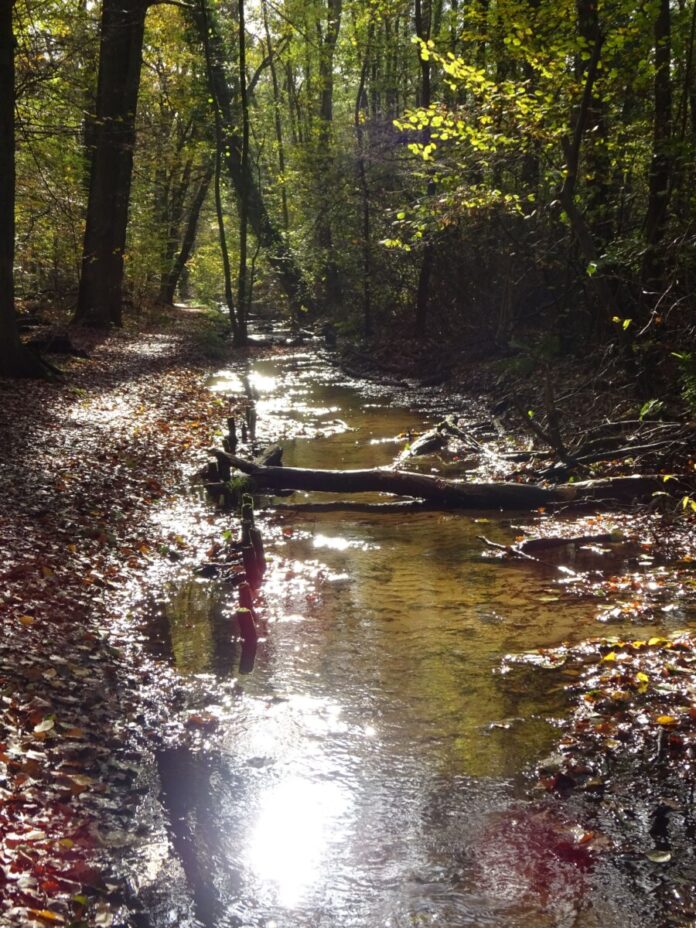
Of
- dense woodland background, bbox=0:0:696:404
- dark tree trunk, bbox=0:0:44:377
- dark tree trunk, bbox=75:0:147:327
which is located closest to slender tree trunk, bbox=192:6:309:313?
dense woodland background, bbox=0:0:696:404

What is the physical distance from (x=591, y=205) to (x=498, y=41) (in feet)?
12.2

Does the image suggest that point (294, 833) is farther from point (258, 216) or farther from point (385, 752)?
point (258, 216)

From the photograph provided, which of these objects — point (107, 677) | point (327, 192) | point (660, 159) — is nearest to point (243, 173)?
point (327, 192)

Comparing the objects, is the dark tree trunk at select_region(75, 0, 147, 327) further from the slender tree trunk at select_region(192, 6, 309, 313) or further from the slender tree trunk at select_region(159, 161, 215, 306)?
the slender tree trunk at select_region(159, 161, 215, 306)

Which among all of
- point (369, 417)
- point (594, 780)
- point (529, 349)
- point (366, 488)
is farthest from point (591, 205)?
point (594, 780)

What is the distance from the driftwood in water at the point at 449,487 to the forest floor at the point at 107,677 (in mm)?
515

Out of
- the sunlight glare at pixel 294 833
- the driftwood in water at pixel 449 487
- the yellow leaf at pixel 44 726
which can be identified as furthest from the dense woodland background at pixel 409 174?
the yellow leaf at pixel 44 726

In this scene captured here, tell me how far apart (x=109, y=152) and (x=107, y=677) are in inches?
828

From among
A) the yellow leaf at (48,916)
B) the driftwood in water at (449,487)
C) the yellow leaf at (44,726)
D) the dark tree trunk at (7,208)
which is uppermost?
the dark tree trunk at (7,208)

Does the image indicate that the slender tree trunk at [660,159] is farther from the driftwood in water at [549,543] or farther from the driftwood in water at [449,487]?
the driftwood in water at [549,543]

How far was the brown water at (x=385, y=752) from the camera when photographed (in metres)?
4.23

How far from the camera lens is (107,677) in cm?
653

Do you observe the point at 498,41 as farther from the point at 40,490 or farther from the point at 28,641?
the point at 28,641

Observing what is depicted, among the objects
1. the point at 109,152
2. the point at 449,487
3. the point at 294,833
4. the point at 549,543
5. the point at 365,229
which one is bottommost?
the point at 294,833
